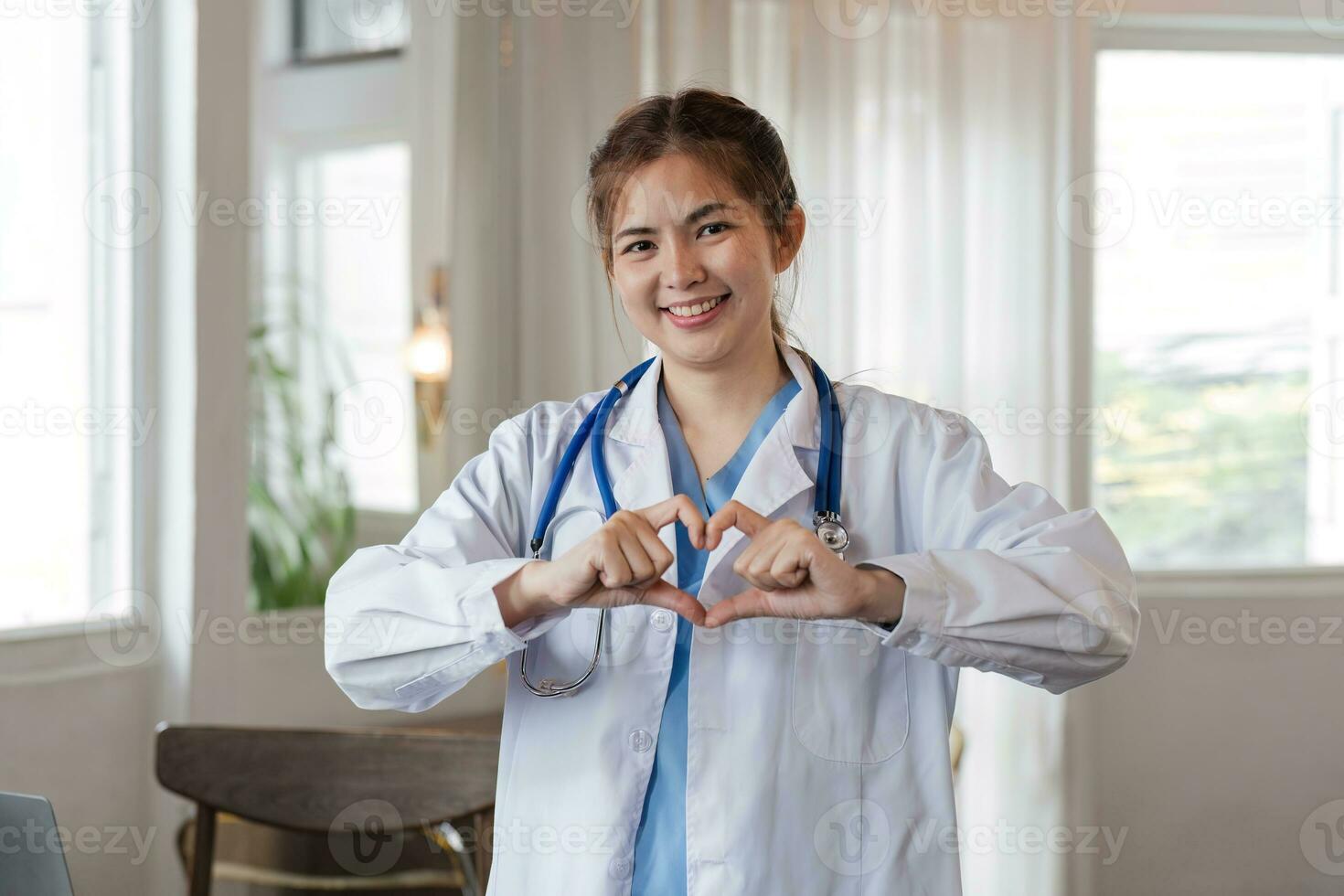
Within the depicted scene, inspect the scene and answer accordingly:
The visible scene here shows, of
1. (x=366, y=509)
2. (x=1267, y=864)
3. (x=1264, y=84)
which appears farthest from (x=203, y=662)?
(x=1264, y=84)

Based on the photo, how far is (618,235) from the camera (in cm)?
121

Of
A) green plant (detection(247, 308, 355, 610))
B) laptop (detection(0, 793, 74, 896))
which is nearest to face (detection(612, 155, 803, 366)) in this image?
laptop (detection(0, 793, 74, 896))

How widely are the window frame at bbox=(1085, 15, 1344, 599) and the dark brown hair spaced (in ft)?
6.26

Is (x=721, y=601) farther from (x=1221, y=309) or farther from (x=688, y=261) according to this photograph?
(x=1221, y=309)

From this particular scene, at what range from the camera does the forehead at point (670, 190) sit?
117 cm

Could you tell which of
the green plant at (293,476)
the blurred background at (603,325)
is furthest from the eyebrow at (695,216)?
the green plant at (293,476)

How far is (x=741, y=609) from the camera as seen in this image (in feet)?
3.39

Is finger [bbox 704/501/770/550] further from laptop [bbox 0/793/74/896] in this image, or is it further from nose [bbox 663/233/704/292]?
laptop [bbox 0/793/74/896]

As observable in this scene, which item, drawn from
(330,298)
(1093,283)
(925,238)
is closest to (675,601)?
(330,298)

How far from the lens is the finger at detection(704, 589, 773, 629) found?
40.7 inches

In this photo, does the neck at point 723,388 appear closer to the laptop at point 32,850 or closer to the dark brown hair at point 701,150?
the dark brown hair at point 701,150

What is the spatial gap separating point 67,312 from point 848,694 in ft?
6.14

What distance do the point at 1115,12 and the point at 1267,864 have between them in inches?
86.3

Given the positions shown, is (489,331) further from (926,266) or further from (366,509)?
(926,266)
